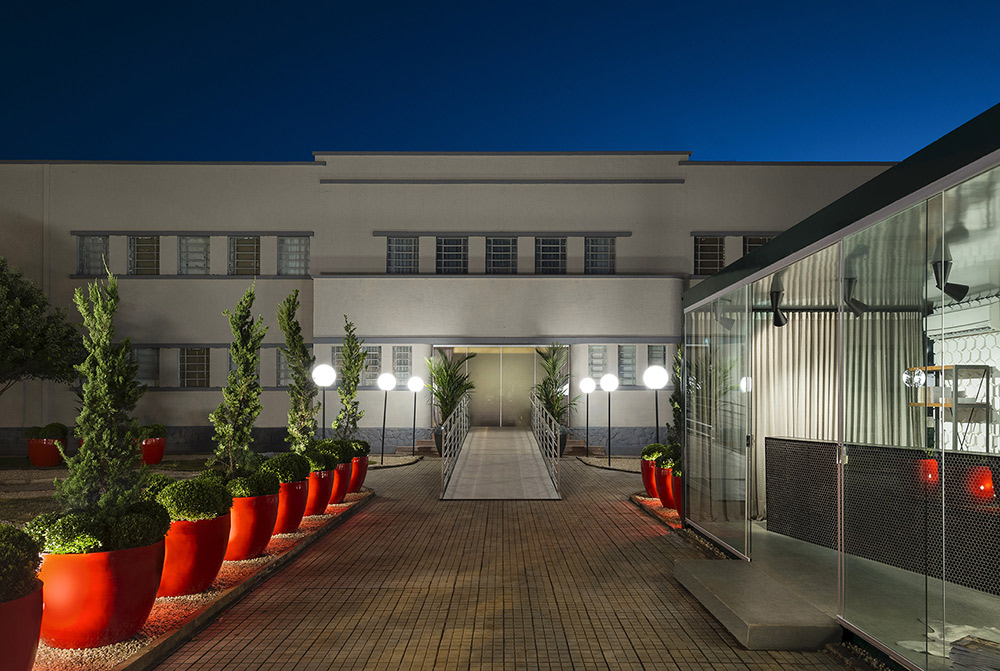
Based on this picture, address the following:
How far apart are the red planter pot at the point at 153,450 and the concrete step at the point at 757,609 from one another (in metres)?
17.0

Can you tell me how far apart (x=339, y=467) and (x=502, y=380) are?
11749 millimetres

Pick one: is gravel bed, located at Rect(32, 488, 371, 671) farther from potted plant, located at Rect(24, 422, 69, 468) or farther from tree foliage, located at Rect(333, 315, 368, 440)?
potted plant, located at Rect(24, 422, 69, 468)

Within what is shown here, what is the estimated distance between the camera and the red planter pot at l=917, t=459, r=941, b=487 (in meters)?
4.54

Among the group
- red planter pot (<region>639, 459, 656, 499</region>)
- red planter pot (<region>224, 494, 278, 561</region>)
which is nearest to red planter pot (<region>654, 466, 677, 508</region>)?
red planter pot (<region>639, 459, 656, 499</region>)

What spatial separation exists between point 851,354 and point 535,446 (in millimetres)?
13440

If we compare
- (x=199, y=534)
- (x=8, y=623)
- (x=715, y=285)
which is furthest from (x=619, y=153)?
(x=8, y=623)

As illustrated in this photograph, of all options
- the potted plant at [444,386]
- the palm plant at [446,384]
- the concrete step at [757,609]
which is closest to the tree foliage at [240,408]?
the concrete step at [757,609]

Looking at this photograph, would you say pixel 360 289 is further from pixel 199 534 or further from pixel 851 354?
pixel 851 354

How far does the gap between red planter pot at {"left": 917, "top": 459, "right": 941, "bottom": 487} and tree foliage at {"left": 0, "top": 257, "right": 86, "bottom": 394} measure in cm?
1932

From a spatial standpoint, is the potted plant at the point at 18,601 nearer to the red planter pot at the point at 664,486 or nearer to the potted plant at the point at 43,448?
the red planter pot at the point at 664,486

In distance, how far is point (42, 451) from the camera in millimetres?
19500

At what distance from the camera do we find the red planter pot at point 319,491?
11008mm

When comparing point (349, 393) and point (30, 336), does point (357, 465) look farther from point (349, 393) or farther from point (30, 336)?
point (30, 336)

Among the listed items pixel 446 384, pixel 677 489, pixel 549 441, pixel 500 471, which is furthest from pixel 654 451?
pixel 446 384
